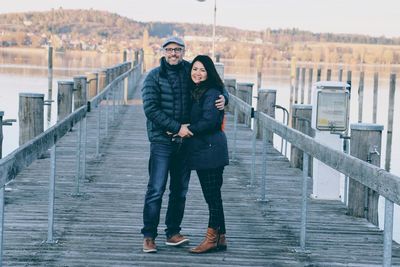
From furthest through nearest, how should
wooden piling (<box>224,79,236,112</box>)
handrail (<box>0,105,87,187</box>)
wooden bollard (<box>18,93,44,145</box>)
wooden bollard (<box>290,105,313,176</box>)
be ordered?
wooden piling (<box>224,79,236,112</box>), wooden bollard (<box>18,93,44,145</box>), wooden bollard (<box>290,105,313,176</box>), handrail (<box>0,105,87,187</box>)

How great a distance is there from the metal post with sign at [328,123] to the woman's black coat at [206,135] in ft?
10.5

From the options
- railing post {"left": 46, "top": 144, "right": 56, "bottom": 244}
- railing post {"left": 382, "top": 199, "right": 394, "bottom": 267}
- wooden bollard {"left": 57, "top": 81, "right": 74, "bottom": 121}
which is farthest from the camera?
wooden bollard {"left": 57, "top": 81, "right": 74, "bottom": 121}

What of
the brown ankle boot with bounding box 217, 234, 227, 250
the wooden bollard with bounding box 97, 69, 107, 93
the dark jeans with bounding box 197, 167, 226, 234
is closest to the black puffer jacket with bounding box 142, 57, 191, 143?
the dark jeans with bounding box 197, 167, 226, 234

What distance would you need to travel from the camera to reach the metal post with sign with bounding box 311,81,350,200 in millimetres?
10539

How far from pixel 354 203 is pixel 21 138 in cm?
702

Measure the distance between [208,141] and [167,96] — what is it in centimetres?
50

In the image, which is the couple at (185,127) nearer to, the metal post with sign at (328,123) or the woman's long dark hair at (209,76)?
the woman's long dark hair at (209,76)

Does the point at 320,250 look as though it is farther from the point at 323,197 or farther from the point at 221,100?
the point at 323,197

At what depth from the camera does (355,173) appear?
19.8 feet

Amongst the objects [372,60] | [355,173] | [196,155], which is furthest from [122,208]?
[372,60]

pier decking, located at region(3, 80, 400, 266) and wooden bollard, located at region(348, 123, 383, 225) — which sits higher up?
wooden bollard, located at region(348, 123, 383, 225)

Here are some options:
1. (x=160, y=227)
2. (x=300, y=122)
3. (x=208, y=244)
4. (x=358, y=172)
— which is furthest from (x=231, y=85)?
(x=358, y=172)

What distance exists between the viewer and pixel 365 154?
8.99 meters

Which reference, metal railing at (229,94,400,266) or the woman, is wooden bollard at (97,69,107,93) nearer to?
metal railing at (229,94,400,266)
